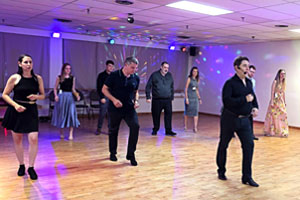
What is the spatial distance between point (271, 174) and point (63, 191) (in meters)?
2.55

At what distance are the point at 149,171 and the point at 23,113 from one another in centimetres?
166

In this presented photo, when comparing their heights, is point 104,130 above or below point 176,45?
below

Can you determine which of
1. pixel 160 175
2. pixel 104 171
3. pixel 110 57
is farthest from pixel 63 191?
pixel 110 57

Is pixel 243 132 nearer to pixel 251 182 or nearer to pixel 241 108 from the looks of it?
pixel 241 108

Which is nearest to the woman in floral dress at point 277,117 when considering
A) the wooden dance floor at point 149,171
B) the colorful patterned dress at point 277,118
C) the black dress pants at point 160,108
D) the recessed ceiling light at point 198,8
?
the colorful patterned dress at point 277,118

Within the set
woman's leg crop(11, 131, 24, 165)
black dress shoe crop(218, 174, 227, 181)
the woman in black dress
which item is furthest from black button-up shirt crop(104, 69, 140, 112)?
black dress shoe crop(218, 174, 227, 181)

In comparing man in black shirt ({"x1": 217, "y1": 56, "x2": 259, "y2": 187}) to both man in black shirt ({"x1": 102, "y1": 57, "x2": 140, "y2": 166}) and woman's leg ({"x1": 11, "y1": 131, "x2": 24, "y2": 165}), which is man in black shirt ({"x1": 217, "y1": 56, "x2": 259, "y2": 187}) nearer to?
man in black shirt ({"x1": 102, "y1": 57, "x2": 140, "y2": 166})

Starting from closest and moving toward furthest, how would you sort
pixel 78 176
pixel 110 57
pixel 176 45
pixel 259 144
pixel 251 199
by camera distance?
pixel 251 199, pixel 78 176, pixel 259 144, pixel 110 57, pixel 176 45

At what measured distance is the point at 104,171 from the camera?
4.06 meters

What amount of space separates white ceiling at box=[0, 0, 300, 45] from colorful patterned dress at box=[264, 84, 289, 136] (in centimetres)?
150

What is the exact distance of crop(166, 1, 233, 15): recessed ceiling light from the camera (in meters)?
4.94

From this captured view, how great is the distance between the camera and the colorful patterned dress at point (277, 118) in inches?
274

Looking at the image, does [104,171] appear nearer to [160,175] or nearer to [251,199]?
[160,175]

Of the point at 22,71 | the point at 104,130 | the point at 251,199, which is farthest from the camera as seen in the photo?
the point at 104,130
